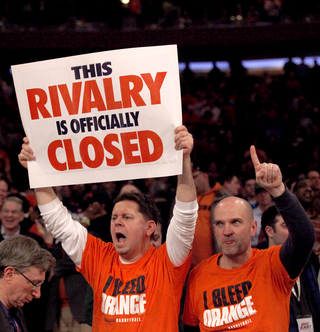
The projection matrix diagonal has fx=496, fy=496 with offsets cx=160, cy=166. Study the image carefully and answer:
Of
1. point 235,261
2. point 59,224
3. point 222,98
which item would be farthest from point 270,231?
point 222,98

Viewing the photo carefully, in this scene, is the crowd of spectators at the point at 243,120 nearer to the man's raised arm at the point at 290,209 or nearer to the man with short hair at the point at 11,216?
the man with short hair at the point at 11,216

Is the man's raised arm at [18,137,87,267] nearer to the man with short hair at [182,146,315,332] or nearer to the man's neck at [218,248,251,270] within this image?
the man with short hair at [182,146,315,332]

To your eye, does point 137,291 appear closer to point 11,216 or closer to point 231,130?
point 11,216

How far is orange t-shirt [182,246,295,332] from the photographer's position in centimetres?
240

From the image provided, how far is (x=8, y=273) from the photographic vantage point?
2.39 meters

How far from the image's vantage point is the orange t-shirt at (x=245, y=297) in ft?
7.87

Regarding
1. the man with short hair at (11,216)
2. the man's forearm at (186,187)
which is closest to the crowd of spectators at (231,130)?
the man with short hair at (11,216)

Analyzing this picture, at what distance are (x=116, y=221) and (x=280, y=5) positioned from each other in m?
8.54

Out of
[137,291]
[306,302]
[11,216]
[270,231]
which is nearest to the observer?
[137,291]

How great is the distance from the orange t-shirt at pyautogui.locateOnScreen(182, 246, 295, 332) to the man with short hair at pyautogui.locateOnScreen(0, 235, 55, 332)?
80cm

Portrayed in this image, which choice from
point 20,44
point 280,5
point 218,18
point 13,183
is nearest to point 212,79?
point 218,18

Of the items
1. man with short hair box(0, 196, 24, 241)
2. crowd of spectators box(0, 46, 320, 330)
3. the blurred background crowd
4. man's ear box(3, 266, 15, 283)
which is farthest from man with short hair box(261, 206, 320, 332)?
the blurred background crowd

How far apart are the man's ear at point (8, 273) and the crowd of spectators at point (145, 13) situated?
7499mm

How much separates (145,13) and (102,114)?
765 cm
